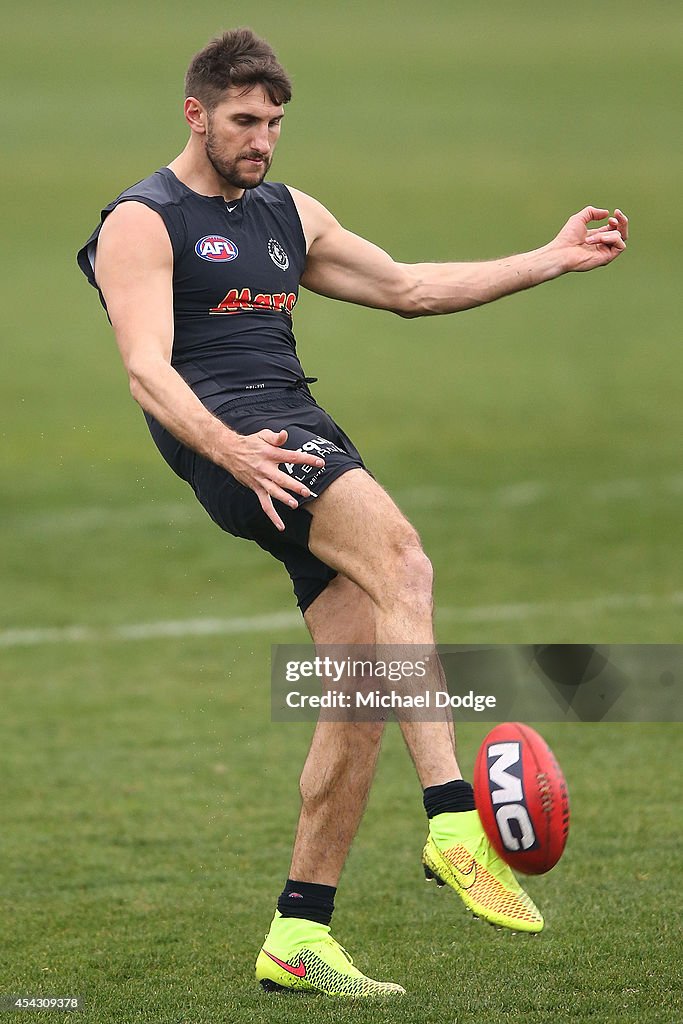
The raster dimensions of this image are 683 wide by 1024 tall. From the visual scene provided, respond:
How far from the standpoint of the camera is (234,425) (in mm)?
5395

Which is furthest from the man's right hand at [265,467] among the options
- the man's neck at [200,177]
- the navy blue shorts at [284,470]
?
the man's neck at [200,177]

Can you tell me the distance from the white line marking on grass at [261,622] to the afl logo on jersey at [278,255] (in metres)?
5.19

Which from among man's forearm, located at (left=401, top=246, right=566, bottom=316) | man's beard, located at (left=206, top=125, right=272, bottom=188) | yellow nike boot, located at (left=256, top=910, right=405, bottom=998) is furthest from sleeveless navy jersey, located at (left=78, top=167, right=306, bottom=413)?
yellow nike boot, located at (left=256, top=910, right=405, bottom=998)

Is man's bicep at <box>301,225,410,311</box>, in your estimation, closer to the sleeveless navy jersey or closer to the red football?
the sleeveless navy jersey

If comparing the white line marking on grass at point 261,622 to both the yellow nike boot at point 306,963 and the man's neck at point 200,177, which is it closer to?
the yellow nike boot at point 306,963

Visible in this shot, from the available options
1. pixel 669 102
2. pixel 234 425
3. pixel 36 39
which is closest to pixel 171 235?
pixel 234 425

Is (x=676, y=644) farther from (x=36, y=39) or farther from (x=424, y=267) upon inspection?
(x=36, y=39)

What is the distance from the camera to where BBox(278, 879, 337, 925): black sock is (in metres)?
5.68

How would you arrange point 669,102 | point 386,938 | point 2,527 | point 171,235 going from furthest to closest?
point 669,102 < point 2,527 < point 386,938 < point 171,235

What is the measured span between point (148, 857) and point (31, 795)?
1058 mm

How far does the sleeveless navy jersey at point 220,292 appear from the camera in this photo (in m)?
5.54

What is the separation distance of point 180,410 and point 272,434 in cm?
30

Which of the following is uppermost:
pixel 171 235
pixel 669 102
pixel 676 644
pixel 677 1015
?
pixel 669 102

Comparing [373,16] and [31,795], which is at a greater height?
[373,16]
